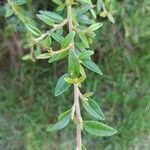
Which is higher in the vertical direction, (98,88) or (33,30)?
(33,30)

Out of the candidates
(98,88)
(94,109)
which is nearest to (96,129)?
(94,109)

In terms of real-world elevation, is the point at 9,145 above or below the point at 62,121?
below

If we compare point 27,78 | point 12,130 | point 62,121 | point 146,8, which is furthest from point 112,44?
point 62,121

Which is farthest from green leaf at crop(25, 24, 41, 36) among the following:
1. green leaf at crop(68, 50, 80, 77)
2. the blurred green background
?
the blurred green background

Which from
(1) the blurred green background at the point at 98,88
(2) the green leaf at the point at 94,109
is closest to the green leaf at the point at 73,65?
(2) the green leaf at the point at 94,109

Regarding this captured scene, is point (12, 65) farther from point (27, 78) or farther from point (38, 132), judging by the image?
A: point (38, 132)

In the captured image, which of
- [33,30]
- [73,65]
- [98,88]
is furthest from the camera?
[98,88]

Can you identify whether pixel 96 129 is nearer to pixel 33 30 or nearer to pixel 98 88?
pixel 33 30
